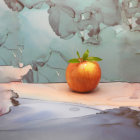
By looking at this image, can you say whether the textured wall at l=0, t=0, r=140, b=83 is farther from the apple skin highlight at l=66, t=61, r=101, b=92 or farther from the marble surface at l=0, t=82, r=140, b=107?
the apple skin highlight at l=66, t=61, r=101, b=92

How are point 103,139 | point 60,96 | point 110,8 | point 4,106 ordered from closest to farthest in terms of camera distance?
point 103,139 → point 4,106 → point 60,96 → point 110,8

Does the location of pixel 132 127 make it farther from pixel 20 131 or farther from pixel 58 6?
pixel 58 6

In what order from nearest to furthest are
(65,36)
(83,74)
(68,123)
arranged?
1. (68,123)
2. (83,74)
3. (65,36)

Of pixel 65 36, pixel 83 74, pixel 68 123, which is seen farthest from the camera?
pixel 65 36

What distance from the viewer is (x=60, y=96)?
755 mm

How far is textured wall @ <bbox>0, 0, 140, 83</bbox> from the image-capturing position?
90 centimetres

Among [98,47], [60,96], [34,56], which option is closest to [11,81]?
[34,56]

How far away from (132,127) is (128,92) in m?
0.30

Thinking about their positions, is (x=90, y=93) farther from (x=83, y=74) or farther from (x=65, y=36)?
(x=65, y=36)

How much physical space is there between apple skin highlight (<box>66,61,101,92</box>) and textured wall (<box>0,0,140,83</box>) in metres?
0.16

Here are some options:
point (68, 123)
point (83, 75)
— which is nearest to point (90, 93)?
point (83, 75)

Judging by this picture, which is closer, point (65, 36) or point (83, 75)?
point (83, 75)

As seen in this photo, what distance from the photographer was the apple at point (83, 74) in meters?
0.76

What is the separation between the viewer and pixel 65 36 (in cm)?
92
